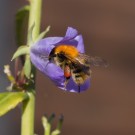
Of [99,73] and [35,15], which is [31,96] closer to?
[35,15]

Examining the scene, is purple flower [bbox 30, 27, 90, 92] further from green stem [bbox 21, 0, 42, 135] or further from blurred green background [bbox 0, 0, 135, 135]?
blurred green background [bbox 0, 0, 135, 135]

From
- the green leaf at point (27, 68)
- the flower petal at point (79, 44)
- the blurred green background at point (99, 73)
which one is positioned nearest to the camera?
the green leaf at point (27, 68)

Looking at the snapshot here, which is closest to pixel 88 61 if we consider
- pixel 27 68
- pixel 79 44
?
pixel 79 44

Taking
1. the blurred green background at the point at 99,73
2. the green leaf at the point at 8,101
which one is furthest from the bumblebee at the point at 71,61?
the blurred green background at the point at 99,73

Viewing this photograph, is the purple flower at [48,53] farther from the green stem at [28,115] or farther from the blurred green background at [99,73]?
the blurred green background at [99,73]

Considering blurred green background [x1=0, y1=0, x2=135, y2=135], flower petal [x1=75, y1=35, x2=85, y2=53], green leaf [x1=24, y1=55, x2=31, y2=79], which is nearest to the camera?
green leaf [x1=24, y1=55, x2=31, y2=79]

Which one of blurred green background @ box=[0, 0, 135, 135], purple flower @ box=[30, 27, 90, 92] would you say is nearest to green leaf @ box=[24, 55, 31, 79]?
purple flower @ box=[30, 27, 90, 92]
